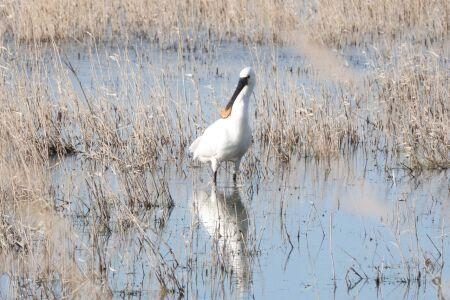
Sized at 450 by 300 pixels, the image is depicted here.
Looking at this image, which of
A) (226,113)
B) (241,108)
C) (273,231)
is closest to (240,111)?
(241,108)

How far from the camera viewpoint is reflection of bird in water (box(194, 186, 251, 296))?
704 cm

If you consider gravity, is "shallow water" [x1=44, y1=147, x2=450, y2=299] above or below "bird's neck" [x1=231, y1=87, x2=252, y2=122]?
below

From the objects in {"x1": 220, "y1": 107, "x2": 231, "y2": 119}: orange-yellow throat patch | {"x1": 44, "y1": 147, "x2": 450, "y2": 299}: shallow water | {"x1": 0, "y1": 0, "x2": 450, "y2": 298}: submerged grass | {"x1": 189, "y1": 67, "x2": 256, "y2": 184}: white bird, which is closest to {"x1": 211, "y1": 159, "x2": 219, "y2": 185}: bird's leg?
{"x1": 189, "y1": 67, "x2": 256, "y2": 184}: white bird

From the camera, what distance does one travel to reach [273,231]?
820 cm

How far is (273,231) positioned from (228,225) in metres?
0.40

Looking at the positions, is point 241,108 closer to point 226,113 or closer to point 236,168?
point 226,113

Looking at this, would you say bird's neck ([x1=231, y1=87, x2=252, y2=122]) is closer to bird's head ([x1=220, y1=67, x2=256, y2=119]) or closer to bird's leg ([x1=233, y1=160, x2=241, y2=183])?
bird's head ([x1=220, y1=67, x2=256, y2=119])

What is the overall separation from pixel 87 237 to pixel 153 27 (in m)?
10.4

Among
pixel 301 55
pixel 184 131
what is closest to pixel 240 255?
pixel 184 131

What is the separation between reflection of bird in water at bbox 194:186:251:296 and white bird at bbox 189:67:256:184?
0.99 feet

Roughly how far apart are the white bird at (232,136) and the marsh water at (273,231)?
25 cm

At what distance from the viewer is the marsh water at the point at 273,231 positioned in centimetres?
673

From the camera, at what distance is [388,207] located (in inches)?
354

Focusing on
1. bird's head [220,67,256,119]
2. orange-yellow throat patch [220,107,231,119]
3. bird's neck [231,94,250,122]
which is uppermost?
bird's head [220,67,256,119]
